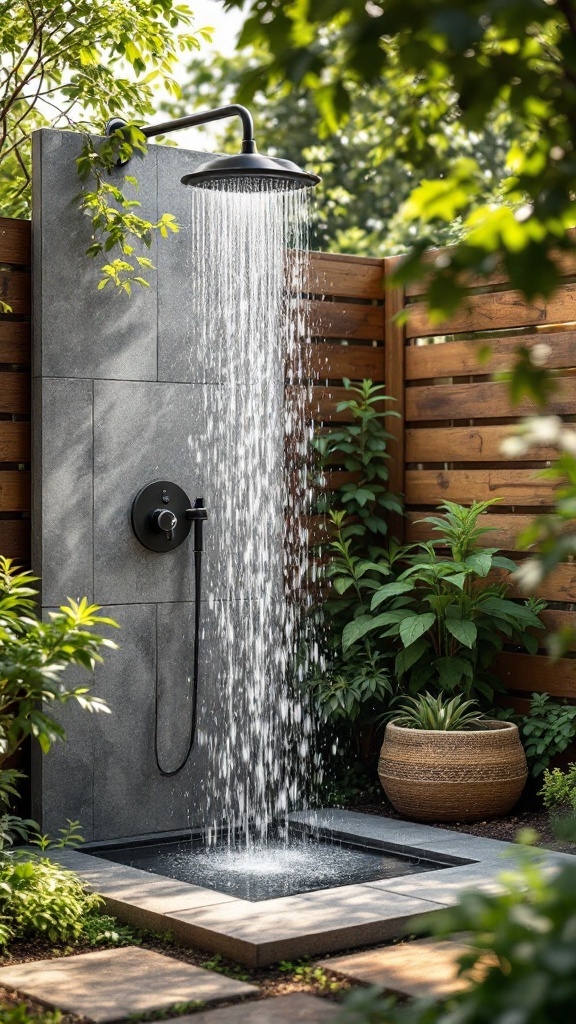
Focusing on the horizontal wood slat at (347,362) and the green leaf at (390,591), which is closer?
the green leaf at (390,591)

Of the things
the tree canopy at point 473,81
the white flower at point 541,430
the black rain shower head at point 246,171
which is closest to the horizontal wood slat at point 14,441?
the black rain shower head at point 246,171

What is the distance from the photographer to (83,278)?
4.59 meters

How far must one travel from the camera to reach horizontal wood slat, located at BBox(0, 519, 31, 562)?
4.53m

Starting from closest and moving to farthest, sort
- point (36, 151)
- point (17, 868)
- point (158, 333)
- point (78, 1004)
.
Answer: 1. point (78, 1004)
2. point (17, 868)
3. point (36, 151)
4. point (158, 333)

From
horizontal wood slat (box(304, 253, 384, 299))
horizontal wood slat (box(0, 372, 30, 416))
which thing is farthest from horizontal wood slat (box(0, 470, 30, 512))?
horizontal wood slat (box(304, 253, 384, 299))

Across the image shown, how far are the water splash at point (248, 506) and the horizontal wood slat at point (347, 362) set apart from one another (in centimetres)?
26

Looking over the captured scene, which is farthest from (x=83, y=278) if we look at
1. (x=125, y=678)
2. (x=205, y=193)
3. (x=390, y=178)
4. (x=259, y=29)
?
(x=390, y=178)

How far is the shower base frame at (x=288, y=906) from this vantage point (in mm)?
3324

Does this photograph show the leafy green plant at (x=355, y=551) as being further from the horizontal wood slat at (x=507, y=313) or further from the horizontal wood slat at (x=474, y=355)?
the horizontal wood slat at (x=507, y=313)

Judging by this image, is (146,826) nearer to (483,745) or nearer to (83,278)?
(483,745)

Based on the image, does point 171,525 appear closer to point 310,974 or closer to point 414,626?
point 414,626

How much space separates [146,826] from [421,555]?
1.51 m

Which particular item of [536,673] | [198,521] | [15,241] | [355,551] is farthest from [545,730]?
[15,241]

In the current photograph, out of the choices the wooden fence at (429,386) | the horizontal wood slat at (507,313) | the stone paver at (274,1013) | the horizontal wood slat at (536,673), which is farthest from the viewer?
the horizontal wood slat at (507,313)
